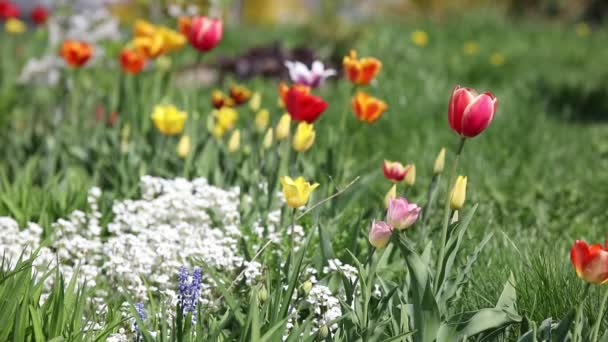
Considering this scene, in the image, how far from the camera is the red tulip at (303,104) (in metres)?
2.69

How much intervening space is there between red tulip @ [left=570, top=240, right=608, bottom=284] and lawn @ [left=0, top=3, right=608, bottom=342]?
0.07 m

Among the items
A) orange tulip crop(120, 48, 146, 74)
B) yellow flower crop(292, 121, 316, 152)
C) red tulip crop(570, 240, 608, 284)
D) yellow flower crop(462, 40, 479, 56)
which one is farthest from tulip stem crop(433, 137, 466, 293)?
yellow flower crop(462, 40, 479, 56)

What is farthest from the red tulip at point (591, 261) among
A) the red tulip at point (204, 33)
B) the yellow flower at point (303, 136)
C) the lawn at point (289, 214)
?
the red tulip at point (204, 33)

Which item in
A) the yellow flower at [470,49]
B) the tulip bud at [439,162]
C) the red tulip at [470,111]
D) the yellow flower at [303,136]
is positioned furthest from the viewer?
the yellow flower at [470,49]

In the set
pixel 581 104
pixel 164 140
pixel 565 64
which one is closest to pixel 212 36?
pixel 164 140

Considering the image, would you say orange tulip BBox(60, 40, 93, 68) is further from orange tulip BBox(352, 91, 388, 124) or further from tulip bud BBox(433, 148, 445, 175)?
tulip bud BBox(433, 148, 445, 175)

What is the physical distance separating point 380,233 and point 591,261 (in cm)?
48

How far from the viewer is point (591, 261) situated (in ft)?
5.79

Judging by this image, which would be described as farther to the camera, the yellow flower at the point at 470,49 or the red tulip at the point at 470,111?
the yellow flower at the point at 470,49

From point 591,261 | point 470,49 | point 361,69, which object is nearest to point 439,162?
point 361,69

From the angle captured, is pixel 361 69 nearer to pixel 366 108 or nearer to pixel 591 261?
pixel 366 108

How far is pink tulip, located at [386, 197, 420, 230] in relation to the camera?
1943 mm

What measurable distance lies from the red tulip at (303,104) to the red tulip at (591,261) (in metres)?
1.11

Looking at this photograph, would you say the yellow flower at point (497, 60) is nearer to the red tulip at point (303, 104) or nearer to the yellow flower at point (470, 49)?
the yellow flower at point (470, 49)
